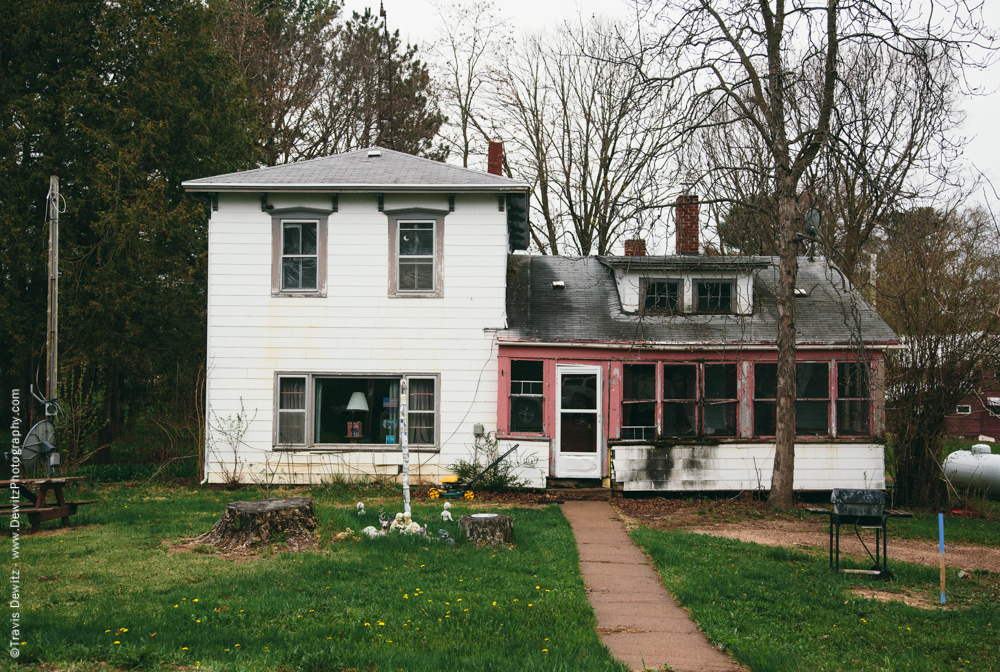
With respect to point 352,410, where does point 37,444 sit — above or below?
below

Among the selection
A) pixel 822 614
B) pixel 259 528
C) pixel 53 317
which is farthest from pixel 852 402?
pixel 53 317

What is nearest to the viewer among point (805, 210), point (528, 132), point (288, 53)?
point (805, 210)

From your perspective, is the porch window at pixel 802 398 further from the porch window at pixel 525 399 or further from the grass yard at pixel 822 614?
the grass yard at pixel 822 614

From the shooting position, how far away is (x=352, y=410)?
16.6 m

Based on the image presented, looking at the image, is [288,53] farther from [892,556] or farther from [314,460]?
[892,556]

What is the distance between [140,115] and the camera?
19578 millimetres

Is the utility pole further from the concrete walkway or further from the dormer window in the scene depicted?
the dormer window

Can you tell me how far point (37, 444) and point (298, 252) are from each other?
5.91m

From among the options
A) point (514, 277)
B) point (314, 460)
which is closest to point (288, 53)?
point (514, 277)

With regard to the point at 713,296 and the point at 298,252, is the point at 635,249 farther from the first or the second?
the point at 298,252

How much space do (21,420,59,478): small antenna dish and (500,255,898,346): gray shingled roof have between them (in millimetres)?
8486

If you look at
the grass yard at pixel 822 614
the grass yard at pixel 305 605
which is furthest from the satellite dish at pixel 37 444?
the grass yard at pixel 822 614

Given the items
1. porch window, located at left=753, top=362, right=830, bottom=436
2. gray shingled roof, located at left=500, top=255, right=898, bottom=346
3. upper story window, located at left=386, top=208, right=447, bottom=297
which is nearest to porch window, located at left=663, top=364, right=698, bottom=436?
gray shingled roof, located at left=500, top=255, right=898, bottom=346

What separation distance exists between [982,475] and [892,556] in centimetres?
806
